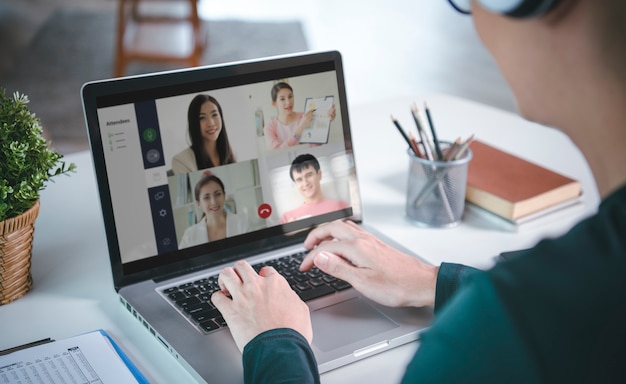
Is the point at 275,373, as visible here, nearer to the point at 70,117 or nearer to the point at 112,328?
the point at 112,328

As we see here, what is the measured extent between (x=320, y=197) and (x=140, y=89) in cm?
34

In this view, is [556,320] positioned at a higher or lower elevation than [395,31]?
lower

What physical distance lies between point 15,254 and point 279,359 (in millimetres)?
436

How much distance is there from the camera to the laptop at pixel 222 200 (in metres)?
0.97

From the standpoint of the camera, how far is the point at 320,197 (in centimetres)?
121

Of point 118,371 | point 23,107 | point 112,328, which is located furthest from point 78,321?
point 23,107

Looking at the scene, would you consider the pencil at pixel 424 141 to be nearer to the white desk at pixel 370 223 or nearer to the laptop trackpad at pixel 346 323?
the white desk at pixel 370 223

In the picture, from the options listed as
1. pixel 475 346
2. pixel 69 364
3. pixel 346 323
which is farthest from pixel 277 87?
pixel 475 346

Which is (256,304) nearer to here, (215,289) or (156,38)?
(215,289)

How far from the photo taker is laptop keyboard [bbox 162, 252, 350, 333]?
3.22ft

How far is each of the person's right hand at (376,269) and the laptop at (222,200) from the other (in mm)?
26

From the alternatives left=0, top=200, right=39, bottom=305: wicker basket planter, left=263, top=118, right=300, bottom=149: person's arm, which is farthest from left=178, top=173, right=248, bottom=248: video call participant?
left=0, top=200, right=39, bottom=305: wicker basket planter

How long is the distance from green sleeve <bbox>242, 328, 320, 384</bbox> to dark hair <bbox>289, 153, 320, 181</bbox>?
1.23 ft

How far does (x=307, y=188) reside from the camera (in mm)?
1198
